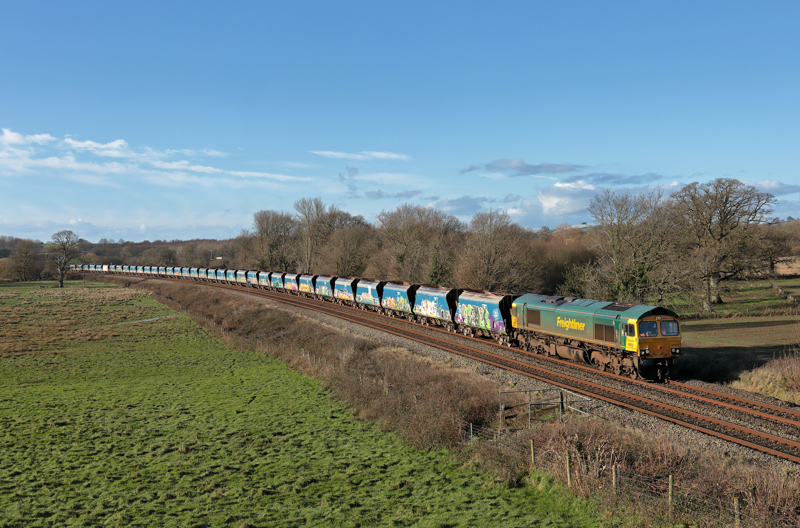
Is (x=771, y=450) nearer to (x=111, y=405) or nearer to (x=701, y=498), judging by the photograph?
(x=701, y=498)

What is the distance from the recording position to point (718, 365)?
25141mm

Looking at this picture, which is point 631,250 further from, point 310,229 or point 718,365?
point 310,229

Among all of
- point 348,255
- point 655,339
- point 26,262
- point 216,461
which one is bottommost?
Result: point 216,461

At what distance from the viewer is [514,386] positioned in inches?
881

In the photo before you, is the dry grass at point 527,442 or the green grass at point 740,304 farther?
the green grass at point 740,304

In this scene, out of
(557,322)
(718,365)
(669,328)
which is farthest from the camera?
(557,322)

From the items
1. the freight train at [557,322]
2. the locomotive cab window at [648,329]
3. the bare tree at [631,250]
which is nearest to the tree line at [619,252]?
the bare tree at [631,250]

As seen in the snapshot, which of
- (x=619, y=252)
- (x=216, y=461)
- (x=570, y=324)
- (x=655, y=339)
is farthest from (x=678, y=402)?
(x=619, y=252)

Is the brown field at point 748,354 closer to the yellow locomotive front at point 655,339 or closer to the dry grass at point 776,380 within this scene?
the dry grass at point 776,380

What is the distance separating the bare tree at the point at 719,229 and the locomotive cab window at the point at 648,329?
1174 inches

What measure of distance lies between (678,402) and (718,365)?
7.94 meters

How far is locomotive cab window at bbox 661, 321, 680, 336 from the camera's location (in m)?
22.8

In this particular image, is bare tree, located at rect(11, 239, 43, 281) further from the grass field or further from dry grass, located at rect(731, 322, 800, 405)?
dry grass, located at rect(731, 322, 800, 405)

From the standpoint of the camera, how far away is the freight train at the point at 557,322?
22781mm
